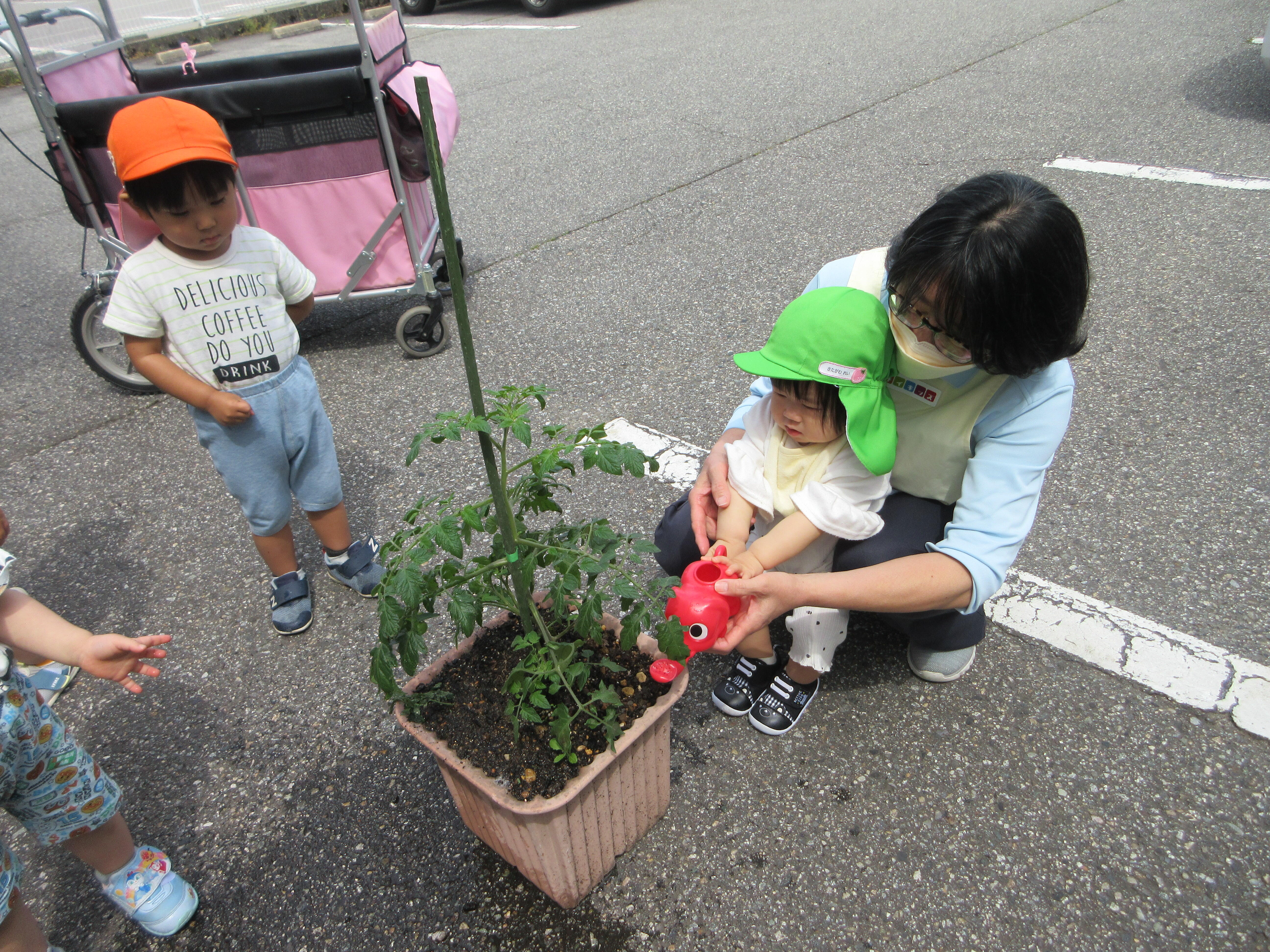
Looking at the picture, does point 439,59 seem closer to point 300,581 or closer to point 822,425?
point 300,581

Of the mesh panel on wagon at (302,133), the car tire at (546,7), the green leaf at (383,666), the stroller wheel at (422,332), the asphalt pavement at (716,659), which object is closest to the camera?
the green leaf at (383,666)

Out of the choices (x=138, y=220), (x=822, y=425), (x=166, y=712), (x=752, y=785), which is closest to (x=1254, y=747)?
(x=752, y=785)

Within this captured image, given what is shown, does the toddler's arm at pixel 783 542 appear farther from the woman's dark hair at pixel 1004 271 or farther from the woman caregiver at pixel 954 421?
the woman's dark hair at pixel 1004 271

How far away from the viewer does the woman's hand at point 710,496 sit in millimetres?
1854

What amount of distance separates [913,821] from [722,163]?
459 centimetres

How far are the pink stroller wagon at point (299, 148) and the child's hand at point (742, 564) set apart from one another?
2017mm

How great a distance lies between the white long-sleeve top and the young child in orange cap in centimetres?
94

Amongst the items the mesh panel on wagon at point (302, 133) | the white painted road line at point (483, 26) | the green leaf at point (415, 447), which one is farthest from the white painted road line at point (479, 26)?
the green leaf at point (415, 447)

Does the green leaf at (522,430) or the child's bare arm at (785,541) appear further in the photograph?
the child's bare arm at (785,541)

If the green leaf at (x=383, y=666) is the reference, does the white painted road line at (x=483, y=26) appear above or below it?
below

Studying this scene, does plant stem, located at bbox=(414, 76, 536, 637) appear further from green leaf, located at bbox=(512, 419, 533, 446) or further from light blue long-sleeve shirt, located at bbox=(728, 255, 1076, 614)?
light blue long-sleeve shirt, located at bbox=(728, 255, 1076, 614)

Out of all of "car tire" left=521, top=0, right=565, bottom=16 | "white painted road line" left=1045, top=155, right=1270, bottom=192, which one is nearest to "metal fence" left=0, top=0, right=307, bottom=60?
"car tire" left=521, top=0, right=565, bottom=16

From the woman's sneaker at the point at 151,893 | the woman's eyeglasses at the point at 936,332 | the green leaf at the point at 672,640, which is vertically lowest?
the woman's sneaker at the point at 151,893

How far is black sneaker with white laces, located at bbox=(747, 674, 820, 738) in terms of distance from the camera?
79.0 inches
